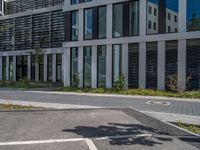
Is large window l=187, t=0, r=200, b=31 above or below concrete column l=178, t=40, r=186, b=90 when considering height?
above

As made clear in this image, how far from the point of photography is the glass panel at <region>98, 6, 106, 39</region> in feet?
80.5

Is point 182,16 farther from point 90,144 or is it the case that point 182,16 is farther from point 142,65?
point 90,144

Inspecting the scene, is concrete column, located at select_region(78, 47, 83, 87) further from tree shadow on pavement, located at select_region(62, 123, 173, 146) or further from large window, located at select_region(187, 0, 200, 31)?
tree shadow on pavement, located at select_region(62, 123, 173, 146)

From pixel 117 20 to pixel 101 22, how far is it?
62.6 inches

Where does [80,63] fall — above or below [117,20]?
below

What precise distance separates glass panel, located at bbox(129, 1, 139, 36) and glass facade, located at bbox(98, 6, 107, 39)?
2.51 m

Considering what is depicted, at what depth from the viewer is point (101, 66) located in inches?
971

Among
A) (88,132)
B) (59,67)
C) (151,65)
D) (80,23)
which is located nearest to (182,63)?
(151,65)

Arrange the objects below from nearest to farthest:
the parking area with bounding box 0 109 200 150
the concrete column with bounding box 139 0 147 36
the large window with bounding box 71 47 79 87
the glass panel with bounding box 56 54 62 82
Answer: the parking area with bounding box 0 109 200 150, the concrete column with bounding box 139 0 147 36, the large window with bounding box 71 47 79 87, the glass panel with bounding box 56 54 62 82

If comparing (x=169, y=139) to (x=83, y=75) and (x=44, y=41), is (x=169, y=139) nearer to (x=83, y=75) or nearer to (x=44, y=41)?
(x=83, y=75)

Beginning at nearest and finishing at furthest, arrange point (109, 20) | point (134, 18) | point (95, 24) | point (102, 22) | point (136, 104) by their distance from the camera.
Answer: point (136, 104), point (134, 18), point (109, 20), point (102, 22), point (95, 24)

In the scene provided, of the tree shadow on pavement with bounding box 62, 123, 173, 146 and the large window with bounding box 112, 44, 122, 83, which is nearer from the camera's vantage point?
the tree shadow on pavement with bounding box 62, 123, 173, 146

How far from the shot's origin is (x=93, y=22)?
25219mm

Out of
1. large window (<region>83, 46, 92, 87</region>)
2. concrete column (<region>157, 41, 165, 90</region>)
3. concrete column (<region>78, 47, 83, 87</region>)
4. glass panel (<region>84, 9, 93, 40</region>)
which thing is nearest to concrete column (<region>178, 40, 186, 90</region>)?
concrete column (<region>157, 41, 165, 90</region>)
